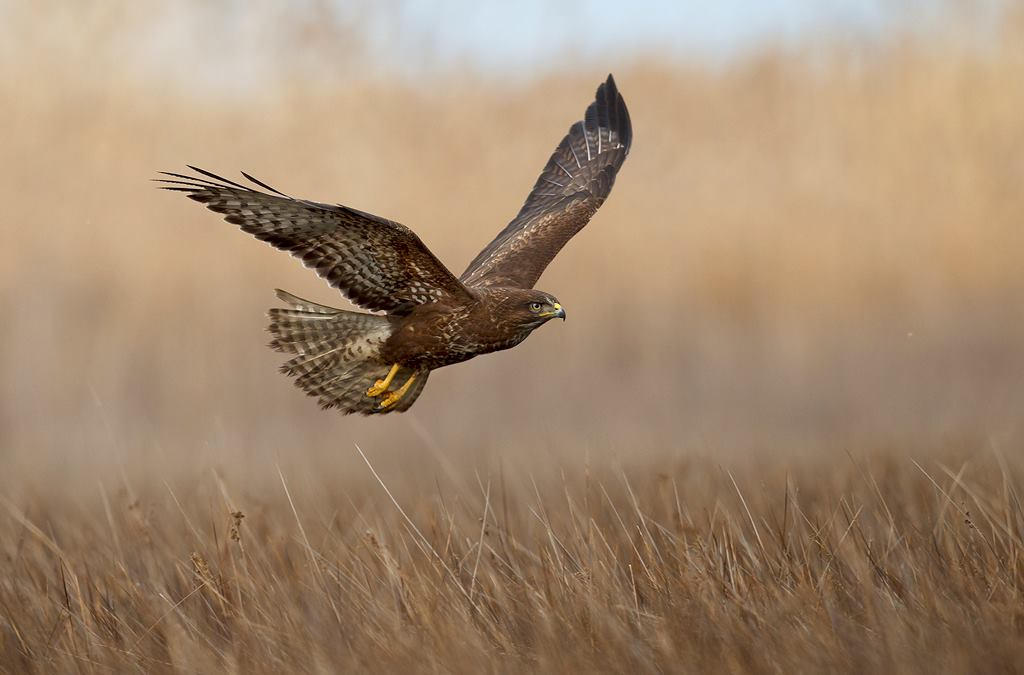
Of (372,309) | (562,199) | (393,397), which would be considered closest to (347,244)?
(372,309)

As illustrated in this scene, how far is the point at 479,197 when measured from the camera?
43.2 ft

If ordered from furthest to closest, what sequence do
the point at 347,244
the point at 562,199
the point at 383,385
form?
1. the point at 562,199
2. the point at 383,385
3. the point at 347,244

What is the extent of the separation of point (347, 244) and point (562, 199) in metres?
2.34

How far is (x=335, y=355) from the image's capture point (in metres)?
6.11

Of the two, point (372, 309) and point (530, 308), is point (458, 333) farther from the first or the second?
point (372, 309)

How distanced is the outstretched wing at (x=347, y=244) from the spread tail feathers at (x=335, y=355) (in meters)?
0.14

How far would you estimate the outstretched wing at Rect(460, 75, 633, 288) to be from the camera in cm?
688

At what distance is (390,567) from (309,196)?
8.72 metres

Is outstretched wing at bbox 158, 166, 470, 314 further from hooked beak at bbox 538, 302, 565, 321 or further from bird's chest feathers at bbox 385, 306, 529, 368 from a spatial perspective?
hooked beak at bbox 538, 302, 565, 321

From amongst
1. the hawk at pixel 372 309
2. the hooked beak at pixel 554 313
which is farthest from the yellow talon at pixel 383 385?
the hooked beak at pixel 554 313

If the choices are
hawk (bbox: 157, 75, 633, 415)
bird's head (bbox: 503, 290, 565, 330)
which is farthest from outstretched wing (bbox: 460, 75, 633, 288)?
bird's head (bbox: 503, 290, 565, 330)

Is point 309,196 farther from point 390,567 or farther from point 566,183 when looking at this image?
point 390,567

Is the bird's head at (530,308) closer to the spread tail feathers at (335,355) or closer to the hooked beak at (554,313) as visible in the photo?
the hooked beak at (554,313)

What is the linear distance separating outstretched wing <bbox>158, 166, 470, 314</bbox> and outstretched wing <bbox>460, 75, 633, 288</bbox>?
2.26 ft
